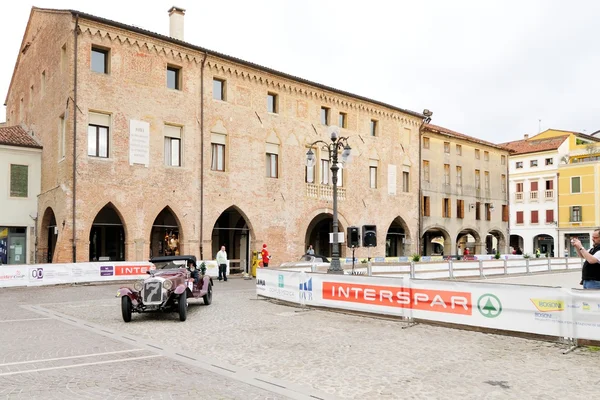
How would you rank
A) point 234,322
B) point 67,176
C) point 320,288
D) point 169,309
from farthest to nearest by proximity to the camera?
1. point 67,176
2. point 320,288
3. point 169,309
4. point 234,322

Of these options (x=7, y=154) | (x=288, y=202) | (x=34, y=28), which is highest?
(x=34, y=28)

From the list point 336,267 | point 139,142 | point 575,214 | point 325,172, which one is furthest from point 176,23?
point 575,214

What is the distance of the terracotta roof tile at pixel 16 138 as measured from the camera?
2662 cm

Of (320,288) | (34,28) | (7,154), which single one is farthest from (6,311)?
(34,28)

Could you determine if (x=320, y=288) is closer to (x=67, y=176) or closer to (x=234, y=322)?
(x=234, y=322)

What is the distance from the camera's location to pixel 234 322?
12.0m

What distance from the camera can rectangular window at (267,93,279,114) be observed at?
31.2 metres

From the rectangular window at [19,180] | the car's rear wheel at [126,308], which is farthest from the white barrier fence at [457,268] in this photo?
the rectangular window at [19,180]

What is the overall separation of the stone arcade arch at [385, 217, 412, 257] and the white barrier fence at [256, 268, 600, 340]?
84.4ft

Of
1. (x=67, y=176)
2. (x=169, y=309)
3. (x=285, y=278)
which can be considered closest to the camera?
(x=169, y=309)

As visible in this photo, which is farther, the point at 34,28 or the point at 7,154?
the point at 34,28

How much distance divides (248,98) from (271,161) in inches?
151

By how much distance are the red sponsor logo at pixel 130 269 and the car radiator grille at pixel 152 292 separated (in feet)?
38.5

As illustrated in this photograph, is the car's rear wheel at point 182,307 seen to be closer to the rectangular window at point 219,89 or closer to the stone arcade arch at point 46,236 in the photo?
the stone arcade arch at point 46,236
